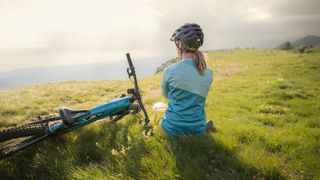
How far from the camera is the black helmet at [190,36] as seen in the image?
15.6 feet

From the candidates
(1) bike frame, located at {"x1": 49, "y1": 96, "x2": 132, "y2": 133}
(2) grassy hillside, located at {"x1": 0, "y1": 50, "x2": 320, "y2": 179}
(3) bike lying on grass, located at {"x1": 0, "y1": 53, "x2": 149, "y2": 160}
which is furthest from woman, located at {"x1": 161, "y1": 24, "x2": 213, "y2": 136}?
(1) bike frame, located at {"x1": 49, "y1": 96, "x2": 132, "y2": 133}

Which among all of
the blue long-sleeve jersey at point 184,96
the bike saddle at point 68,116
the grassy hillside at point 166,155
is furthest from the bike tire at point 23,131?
the blue long-sleeve jersey at point 184,96

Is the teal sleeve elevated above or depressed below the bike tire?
above

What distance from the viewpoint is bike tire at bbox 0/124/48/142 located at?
479 centimetres

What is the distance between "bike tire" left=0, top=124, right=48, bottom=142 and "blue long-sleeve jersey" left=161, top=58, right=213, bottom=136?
278 centimetres

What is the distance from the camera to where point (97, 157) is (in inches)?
193

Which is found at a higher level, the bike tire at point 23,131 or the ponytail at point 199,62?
the ponytail at point 199,62

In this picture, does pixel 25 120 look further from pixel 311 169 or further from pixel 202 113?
pixel 311 169

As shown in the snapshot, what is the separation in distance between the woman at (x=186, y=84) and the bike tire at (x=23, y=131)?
2821 mm

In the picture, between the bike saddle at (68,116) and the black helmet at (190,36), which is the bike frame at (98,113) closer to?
the bike saddle at (68,116)

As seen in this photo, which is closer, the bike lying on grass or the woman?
the bike lying on grass

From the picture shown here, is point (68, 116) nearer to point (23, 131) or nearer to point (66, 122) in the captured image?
point (66, 122)

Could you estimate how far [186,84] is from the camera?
4719 mm

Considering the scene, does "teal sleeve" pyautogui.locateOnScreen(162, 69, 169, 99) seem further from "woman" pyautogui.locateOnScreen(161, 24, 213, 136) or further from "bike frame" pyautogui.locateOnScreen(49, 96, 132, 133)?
"bike frame" pyautogui.locateOnScreen(49, 96, 132, 133)
